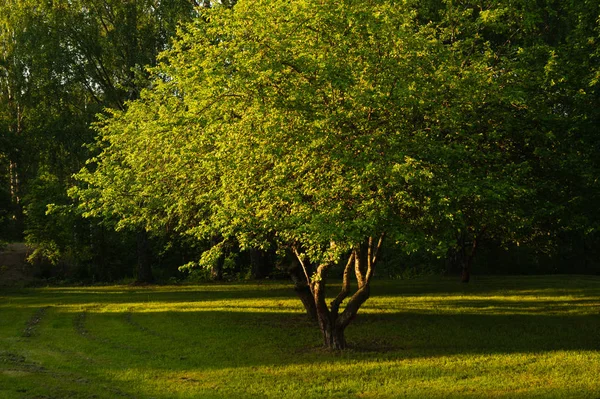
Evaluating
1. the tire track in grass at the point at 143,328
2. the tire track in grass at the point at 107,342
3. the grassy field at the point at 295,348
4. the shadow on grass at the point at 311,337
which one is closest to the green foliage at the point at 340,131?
the grassy field at the point at 295,348

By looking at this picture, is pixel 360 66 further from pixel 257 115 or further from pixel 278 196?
pixel 278 196

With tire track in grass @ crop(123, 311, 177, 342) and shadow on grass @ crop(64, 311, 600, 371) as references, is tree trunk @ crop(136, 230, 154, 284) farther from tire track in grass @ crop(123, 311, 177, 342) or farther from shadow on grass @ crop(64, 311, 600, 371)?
shadow on grass @ crop(64, 311, 600, 371)

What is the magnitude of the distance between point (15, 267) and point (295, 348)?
3639cm

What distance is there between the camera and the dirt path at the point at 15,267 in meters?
48.2

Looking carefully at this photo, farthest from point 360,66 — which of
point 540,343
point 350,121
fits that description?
point 540,343

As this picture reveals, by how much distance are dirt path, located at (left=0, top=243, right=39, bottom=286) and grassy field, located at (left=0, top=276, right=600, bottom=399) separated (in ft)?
40.9

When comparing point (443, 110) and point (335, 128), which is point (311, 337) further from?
point (443, 110)

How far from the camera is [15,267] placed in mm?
49781

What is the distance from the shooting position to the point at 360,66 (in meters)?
17.5

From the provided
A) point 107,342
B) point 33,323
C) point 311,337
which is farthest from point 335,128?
point 33,323

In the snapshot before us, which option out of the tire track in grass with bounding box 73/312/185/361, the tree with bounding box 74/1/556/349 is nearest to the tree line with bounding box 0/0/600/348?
the tree with bounding box 74/1/556/349

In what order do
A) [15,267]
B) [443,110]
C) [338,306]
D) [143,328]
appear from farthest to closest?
[15,267] < [143,328] < [338,306] < [443,110]

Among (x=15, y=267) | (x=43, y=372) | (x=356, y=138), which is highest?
(x=356, y=138)

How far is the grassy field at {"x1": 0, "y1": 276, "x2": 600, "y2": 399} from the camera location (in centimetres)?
1579
